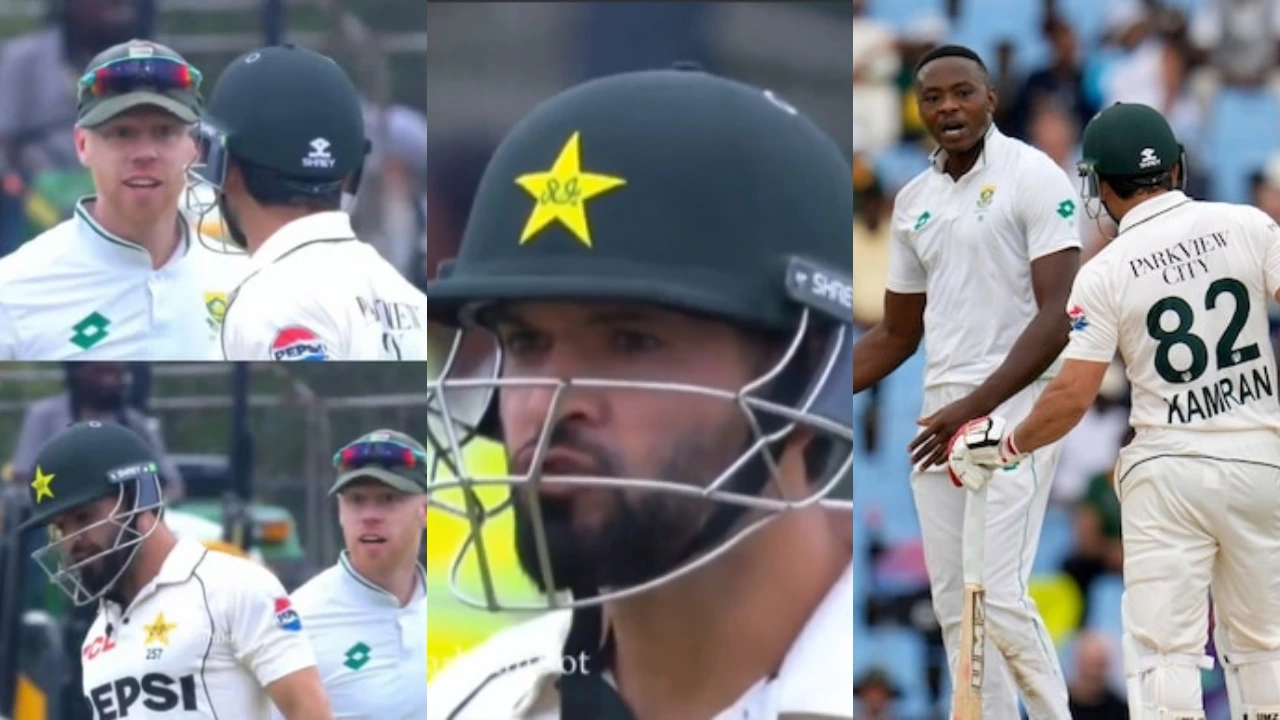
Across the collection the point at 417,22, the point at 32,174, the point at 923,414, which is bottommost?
the point at 923,414

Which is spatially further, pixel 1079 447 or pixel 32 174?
pixel 1079 447

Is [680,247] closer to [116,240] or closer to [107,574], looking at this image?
[116,240]

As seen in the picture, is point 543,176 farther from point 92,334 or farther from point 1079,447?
point 1079,447

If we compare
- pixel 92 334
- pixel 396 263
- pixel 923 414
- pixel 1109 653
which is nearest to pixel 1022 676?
pixel 923 414

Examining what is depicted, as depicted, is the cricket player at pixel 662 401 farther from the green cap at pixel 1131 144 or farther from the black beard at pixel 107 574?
the green cap at pixel 1131 144

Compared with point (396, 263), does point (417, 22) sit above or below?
above

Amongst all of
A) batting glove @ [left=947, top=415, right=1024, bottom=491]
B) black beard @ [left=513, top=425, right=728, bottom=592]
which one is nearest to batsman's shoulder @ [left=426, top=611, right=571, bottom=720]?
black beard @ [left=513, top=425, right=728, bottom=592]

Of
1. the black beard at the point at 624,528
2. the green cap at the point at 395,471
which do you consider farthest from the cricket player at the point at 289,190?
the black beard at the point at 624,528
